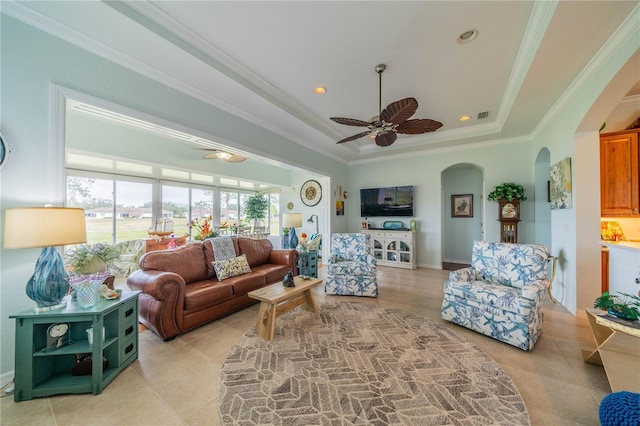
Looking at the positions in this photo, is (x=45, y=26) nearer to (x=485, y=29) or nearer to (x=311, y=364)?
(x=311, y=364)

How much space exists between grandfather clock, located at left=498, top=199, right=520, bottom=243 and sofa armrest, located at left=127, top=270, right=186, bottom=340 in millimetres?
5594

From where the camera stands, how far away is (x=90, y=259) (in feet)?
6.39

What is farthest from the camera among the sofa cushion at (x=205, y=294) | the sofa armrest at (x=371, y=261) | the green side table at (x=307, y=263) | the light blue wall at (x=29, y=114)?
the green side table at (x=307, y=263)

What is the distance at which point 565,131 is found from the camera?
10.3 feet

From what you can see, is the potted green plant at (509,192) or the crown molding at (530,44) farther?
the potted green plant at (509,192)

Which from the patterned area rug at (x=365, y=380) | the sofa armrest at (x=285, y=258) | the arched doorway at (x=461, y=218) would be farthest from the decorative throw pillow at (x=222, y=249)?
the arched doorway at (x=461, y=218)

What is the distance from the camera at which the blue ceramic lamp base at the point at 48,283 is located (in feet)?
5.57

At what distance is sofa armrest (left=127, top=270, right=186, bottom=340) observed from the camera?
7.82 feet

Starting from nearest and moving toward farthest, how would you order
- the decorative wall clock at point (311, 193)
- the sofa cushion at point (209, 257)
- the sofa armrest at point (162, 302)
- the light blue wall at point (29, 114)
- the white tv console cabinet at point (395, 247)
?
the light blue wall at point (29, 114) < the sofa armrest at point (162, 302) < the sofa cushion at point (209, 257) < the white tv console cabinet at point (395, 247) < the decorative wall clock at point (311, 193)

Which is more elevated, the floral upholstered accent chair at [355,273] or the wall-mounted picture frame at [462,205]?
the wall-mounted picture frame at [462,205]

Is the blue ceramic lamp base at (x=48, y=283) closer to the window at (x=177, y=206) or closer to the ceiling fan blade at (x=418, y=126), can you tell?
the ceiling fan blade at (x=418, y=126)

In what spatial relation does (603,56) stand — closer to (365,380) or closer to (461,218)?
(365,380)

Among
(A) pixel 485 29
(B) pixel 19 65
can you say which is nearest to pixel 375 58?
(A) pixel 485 29

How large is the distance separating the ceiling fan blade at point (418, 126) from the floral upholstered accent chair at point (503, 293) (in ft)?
5.53
